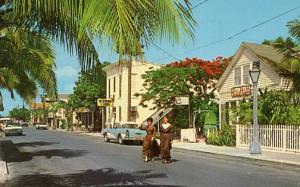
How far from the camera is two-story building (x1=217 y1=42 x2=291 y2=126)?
34.7 m

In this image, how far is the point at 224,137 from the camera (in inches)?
1250

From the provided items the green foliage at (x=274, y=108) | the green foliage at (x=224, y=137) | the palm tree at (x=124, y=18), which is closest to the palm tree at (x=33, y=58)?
the palm tree at (x=124, y=18)

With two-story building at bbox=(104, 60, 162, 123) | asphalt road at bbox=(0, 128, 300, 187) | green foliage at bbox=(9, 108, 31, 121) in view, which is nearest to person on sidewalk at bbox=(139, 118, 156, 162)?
asphalt road at bbox=(0, 128, 300, 187)

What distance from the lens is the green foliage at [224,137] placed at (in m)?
31.1

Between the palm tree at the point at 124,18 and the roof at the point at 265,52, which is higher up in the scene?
the roof at the point at 265,52

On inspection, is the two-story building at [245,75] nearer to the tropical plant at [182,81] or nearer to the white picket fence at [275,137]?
the tropical plant at [182,81]

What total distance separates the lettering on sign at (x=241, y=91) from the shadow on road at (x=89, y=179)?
20.5 meters

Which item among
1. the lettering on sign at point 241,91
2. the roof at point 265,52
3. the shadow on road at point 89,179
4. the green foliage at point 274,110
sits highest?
the roof at point 265,52

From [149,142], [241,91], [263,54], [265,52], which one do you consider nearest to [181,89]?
[241,91]

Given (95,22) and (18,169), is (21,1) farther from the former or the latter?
(18,169)

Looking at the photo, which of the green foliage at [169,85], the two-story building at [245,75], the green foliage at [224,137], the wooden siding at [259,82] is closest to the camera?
the green foliage at [224,137]

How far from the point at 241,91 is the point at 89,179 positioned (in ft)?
78.2

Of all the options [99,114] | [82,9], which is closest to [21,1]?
[82,9]

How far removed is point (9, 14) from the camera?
948 cm
